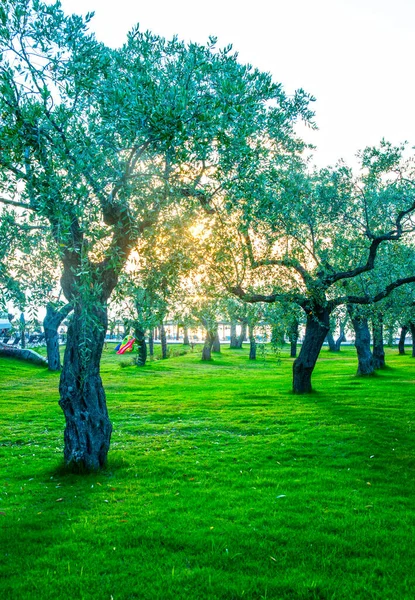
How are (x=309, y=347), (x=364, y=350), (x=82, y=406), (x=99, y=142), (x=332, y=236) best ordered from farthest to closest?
(x=364, y=350), (x=309, y=347), (x=332, y=236), (x=82, y=406), (x=99, y=142)

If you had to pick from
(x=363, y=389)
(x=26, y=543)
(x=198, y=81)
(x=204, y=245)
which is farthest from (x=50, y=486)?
(x=363, y=389)

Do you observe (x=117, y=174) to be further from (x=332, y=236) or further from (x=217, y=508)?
(x=332, y=236)

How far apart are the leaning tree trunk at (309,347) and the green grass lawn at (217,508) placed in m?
4.17

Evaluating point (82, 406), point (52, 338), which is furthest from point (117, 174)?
point (52, 338)

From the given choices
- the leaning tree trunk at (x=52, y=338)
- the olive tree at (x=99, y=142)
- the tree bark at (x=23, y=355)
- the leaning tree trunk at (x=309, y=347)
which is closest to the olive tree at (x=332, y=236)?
the leaning tree trunk at (x=309, y=347)

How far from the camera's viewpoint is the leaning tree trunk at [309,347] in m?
21.2

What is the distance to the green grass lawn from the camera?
245 inches

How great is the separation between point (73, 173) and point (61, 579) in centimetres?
567

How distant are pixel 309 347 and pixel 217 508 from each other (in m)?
14.7

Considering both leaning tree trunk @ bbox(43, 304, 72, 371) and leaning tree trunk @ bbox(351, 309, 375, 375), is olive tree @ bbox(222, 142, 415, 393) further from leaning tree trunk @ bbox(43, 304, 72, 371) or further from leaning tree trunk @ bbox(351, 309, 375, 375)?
leaning tree trunk @ bbox(43, 304, 72, 371)

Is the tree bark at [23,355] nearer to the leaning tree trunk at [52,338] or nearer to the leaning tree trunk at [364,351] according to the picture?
the leaning tree trunk at [52,338]

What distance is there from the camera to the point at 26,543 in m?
7.37

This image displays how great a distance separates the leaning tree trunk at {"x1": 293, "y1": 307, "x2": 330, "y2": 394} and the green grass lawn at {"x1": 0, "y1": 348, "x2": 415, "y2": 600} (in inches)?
164

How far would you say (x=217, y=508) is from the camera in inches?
343
